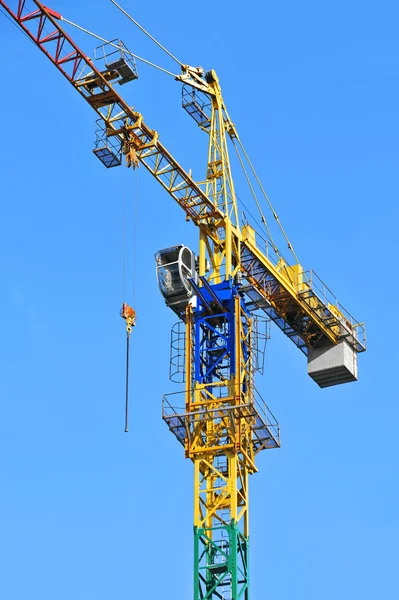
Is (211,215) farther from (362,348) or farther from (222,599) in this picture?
(222,599)

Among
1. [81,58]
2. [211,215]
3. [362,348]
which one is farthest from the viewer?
[362,348]

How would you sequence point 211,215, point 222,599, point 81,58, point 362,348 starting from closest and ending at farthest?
point 222,599 < point 81,58 < point 211,215 < point 362,348

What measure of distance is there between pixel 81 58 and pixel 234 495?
18.2 meters

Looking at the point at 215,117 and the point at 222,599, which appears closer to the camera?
the point at 222,599

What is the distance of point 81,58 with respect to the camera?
6662cm

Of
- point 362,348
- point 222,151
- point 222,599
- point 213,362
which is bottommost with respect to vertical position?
point 222,599

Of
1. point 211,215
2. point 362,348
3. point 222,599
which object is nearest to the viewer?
point 222,599

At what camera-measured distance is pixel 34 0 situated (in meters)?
64.9

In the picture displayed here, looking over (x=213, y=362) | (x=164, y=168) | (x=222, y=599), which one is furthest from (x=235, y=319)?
(x=222, y=599)

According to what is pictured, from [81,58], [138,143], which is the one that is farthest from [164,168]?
[81,58]

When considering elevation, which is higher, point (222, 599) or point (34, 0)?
point (34, 0)

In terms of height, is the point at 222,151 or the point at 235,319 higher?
the point at 222,151

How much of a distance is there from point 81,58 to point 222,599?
21770 mm

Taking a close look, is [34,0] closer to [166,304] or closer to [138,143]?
[138,143]
